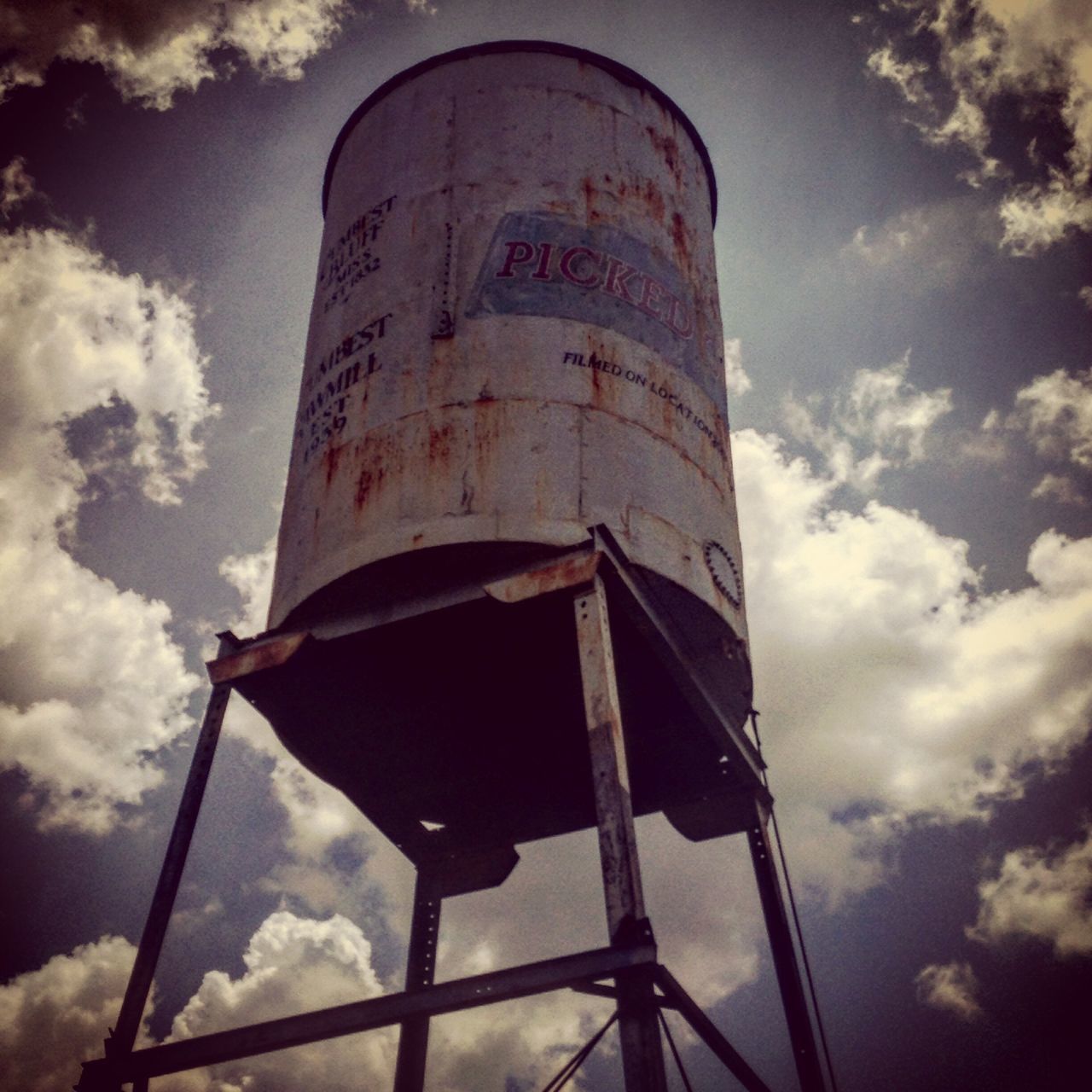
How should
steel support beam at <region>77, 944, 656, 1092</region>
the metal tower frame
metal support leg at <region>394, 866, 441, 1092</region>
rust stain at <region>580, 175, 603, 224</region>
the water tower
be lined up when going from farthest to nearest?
metal support leg at <region>394, 866, 441, 1092</region> < rust stain at <region>580, 175, 603, 224</region> < the water tower < steel support beam at <region>77, 944, 656, 1092</region> < the metal tower frame

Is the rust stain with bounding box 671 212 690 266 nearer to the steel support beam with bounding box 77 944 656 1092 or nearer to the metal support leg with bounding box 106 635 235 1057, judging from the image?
the metal support leg with bounding box 106 635 235 1057

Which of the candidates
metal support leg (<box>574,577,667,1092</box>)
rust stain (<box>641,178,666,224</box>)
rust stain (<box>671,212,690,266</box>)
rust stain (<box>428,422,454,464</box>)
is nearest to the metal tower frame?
metal support leg (<box>574,577,667,1092</box>)

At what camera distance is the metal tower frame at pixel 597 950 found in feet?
15.5

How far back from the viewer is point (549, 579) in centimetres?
610

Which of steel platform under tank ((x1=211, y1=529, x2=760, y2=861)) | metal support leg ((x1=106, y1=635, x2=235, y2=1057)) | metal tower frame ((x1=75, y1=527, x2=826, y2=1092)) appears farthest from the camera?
steel platform under tank ((x1=211, y1=529, x2=760, y2=861))

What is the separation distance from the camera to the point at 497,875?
8992 mm

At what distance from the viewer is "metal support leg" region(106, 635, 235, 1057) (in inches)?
217

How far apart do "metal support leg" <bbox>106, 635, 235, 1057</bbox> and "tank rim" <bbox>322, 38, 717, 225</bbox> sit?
16.2 feet

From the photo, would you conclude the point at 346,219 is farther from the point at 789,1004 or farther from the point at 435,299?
the point at 789,1004

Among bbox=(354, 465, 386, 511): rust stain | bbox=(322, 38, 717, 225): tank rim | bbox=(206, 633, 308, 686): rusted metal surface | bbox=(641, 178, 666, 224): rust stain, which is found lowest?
bbox=(206, 633, 308, 686): rusted metal surface

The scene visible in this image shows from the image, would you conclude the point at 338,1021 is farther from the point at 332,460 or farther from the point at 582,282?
the point at 582,282

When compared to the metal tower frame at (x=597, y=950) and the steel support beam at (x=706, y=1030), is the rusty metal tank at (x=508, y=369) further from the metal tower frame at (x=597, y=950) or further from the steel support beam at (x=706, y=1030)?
the steel support beam at (x=706, y=1030)

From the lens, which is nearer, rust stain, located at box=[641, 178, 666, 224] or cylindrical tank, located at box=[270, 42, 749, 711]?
cylindrical tank, located at box=[270, 42, 749, 711]

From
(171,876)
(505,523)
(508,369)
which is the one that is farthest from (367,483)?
(171,876)
